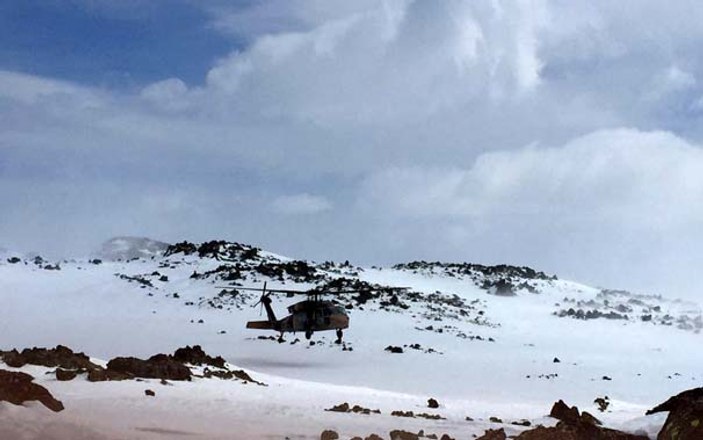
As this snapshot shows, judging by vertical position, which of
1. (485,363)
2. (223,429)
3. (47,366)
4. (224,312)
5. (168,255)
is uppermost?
(168,255)

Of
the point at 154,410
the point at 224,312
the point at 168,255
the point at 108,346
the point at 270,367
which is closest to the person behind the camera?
the point at 154,410

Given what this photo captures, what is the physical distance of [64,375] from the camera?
55.8 ft

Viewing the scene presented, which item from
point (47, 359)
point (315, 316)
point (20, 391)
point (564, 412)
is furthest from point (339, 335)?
point (20, 391)

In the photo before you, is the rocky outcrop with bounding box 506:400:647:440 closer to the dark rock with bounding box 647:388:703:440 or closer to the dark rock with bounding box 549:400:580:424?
the dark rock with bounding box 647:388:703:440

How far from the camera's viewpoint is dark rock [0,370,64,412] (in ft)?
34.9

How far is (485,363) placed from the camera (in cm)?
3191

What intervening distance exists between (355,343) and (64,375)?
19237 mm

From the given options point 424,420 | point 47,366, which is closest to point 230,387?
point 47,366

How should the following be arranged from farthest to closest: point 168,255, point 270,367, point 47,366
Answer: point 168,255, point 270,367, point 47,366

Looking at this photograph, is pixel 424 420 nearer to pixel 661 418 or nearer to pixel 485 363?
pixel 661 418

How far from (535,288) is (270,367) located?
37.0 metres

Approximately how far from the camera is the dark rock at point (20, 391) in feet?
34.9

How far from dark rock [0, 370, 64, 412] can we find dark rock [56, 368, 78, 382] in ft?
18.7

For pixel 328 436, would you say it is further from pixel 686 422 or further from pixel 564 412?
pixel 564 412
